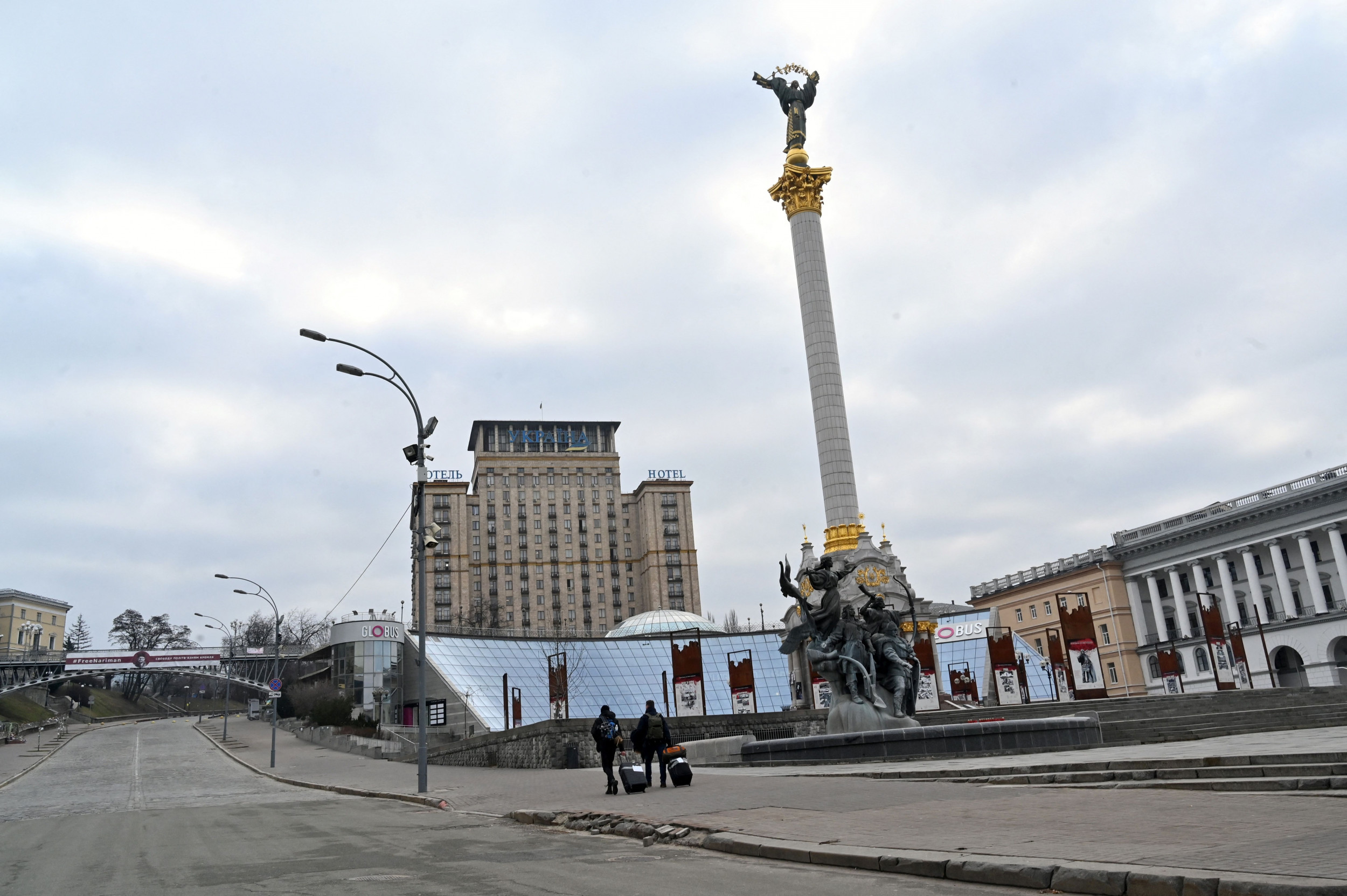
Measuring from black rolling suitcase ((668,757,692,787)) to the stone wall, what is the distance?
873 centimetres

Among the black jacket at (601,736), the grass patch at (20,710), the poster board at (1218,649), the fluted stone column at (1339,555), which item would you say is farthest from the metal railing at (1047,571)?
the grass patch at (20,710)

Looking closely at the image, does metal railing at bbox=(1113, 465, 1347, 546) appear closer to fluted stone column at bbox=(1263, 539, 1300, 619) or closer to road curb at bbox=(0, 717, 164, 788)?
fluted stone column at bbox=(1263, 539, 1300, 619)

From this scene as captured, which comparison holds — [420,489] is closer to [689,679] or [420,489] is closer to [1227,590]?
[689,679]

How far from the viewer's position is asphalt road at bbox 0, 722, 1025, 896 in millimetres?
7930

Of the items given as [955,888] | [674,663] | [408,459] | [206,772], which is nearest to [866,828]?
[955,888]

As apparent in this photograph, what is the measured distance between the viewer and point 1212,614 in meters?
40.1

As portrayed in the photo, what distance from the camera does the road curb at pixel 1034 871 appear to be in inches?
226

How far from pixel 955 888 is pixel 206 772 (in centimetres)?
3691

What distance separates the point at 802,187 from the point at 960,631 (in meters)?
33.7

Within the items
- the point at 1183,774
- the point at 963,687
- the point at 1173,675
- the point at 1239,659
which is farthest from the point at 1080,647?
the point at 1183,774

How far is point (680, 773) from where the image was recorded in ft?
54.4

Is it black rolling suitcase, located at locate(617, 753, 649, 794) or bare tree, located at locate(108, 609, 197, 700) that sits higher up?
bare tree, located at locate(108, 609, 197, 700)

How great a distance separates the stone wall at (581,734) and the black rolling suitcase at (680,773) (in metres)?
8.73

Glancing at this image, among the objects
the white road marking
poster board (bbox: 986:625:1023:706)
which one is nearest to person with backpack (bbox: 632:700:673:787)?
the white road marking
